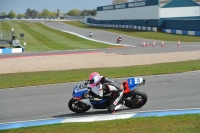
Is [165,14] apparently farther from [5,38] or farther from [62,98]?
[62,98]

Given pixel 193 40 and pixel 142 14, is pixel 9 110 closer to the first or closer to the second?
pixel 193 40

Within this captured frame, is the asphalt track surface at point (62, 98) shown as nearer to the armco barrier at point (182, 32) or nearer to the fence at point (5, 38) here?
the fence at point (5, 38)

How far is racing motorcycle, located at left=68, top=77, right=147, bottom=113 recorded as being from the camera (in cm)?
1154

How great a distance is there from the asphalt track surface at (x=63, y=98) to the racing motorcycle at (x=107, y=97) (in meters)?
0.26

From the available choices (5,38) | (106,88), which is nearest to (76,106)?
(106,88)

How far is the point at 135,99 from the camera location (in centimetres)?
1174

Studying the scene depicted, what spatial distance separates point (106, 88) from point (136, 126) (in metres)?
2.83

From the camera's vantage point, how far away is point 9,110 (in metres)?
12.8

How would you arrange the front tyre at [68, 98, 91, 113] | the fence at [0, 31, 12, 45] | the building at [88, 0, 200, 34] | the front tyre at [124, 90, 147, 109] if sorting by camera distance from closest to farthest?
the front tyre at [124, 90, 147, 109], the front tyre at [68, 98, 91, 113], the fence at [0, 31, 12, 45], the building at [88, 0, 200, 34]

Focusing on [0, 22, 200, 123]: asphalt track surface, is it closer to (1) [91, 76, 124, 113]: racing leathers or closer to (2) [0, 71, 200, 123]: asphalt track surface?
(2) [0, 71, 200, 123]: asphalt track surface

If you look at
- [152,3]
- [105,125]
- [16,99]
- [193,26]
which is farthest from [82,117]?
[152,3]

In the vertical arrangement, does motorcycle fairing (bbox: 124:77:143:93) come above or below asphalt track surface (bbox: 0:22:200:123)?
above

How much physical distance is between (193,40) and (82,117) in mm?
40480

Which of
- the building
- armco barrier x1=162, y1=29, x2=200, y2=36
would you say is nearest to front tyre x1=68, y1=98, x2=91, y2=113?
the building
